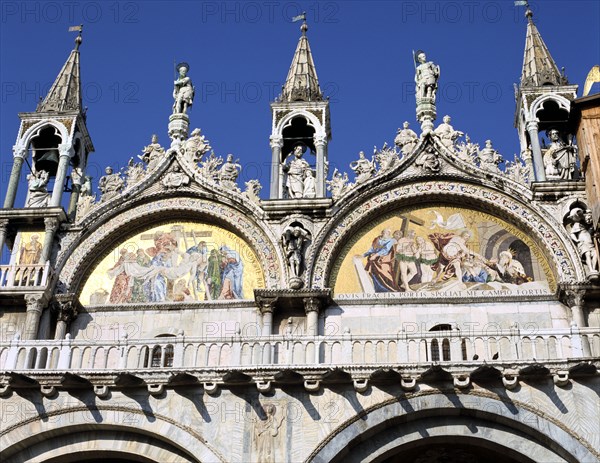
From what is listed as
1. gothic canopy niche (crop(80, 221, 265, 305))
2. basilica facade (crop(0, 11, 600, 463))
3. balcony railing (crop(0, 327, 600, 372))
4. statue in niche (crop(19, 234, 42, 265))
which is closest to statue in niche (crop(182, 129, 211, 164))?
basilica facade (crop(0, 11, 600, 463))

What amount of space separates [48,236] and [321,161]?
20.0 feet

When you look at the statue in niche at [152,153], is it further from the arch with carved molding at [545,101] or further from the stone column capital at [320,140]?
the arch with carved molding at [545,101]

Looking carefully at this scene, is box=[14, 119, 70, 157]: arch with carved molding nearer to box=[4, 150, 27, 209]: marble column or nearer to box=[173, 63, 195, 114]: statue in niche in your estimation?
box=[4, 150, 27, 209]: marble column

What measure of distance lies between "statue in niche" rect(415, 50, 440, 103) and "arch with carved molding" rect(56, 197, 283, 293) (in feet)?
16.9

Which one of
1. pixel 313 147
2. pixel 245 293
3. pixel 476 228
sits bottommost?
pixel 245 293

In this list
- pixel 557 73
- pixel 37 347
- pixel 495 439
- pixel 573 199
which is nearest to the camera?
pixel 495 439

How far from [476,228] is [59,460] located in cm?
964

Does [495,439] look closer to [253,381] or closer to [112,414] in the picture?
[253,381]

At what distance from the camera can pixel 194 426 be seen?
15453mm

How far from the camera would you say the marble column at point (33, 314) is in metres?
18.8

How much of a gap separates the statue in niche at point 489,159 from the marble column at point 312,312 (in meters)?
4.77

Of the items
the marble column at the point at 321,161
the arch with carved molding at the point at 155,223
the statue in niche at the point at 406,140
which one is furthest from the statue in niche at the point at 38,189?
the statue in niche at the point at 406,140

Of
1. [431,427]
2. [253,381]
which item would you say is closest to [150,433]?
[253,381]

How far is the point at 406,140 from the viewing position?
20828mm
